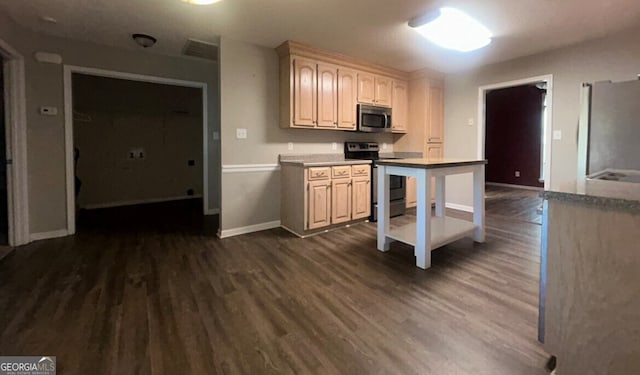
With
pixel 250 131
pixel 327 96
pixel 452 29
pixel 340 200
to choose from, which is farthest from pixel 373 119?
pixel 250 131

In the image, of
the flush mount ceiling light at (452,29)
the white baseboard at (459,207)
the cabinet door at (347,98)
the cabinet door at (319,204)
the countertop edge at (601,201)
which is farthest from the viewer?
the white baseboard at (459,207)

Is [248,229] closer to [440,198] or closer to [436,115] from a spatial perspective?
[440,198]

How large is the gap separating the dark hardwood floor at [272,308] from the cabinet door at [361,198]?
85 cm

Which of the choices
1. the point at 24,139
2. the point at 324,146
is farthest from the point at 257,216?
the point at 24,139

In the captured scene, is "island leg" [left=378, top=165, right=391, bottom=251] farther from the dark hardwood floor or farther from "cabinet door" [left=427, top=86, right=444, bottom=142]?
"cabinet door" [left=427, top=86, right=444, bottom=142]

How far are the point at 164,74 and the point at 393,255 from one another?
3.80 m

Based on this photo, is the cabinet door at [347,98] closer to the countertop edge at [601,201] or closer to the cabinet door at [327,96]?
the cabinet door at [327,96]

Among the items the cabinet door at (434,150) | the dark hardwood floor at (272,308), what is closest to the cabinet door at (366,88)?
the cabinet door at (434,150)

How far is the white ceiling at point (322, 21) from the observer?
8.72 ft

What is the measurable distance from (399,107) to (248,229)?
10.5 ft

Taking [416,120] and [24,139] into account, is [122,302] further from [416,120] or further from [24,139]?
[416,120]

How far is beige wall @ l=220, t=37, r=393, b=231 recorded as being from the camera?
351 cm

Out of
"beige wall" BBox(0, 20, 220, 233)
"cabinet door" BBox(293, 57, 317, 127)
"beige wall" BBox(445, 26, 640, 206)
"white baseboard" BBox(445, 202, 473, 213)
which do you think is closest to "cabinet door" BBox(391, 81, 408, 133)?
"beige wall" BBox(445, 26, 640, 206)

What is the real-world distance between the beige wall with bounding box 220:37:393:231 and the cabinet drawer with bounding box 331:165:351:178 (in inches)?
28.8
